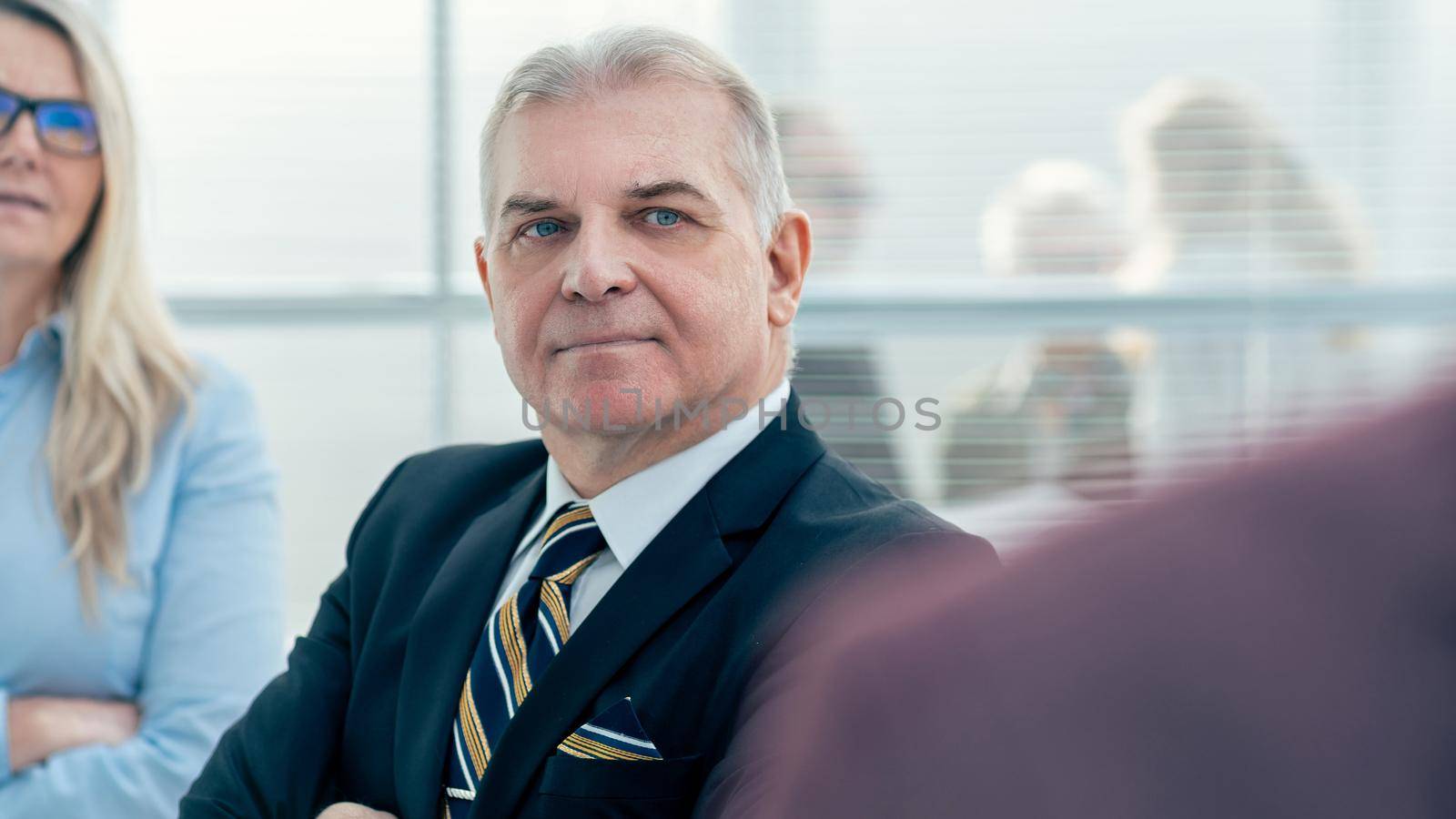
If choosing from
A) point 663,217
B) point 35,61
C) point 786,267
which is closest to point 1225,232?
point 786,267

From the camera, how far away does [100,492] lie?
7.36 feet

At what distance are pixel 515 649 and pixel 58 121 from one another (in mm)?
1550

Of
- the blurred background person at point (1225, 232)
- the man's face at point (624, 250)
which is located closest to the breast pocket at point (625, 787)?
the man's face at point (624, 250)

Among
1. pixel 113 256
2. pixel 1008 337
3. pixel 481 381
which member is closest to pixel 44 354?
pixel 113 256

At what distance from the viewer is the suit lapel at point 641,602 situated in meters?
1.37

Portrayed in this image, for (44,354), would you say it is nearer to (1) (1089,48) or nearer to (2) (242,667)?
Answer: (2) (242,667)

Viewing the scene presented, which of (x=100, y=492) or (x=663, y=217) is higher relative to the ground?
(x=663, y=217)

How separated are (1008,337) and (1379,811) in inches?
126

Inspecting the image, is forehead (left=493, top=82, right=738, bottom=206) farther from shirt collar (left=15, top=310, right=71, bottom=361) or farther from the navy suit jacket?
shirt collar (left=15, top=310, right=71, bottom=361)

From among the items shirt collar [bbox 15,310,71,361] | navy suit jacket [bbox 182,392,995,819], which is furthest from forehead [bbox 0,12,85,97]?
navy suit jacket [bbox 182,392,995,819]

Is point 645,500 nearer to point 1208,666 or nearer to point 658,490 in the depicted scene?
point 658,490

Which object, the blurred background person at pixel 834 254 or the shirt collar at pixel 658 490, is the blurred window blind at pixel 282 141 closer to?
the blurred background person at pixel 834 254

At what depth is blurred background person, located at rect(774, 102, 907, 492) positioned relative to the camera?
10.9 feet

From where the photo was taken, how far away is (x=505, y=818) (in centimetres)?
137
